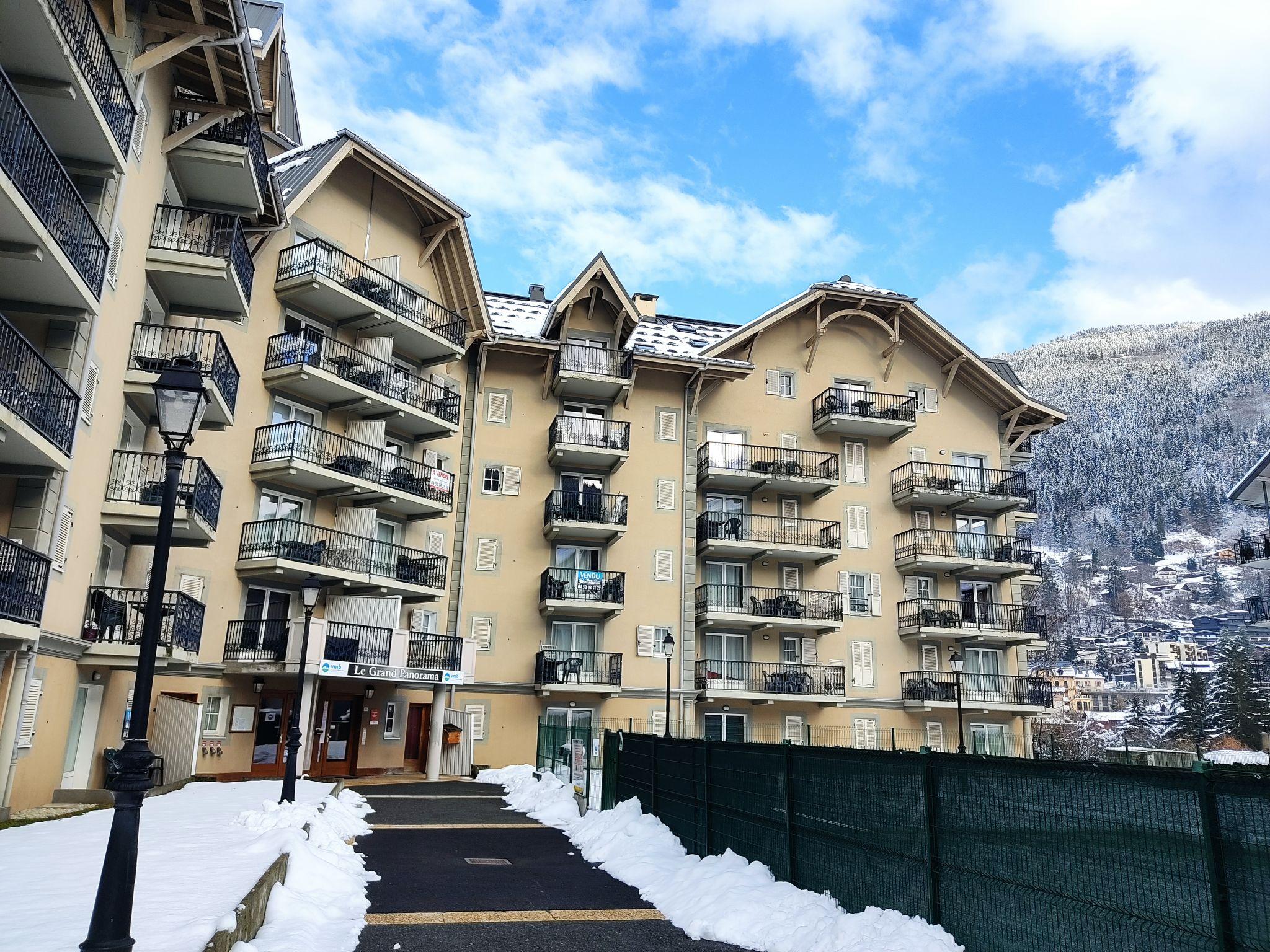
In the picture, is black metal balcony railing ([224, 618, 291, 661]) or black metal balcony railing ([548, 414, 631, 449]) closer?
black metal balcony railing ([224, 618, 291, 661])

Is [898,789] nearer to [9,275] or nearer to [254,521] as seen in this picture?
[9,275]

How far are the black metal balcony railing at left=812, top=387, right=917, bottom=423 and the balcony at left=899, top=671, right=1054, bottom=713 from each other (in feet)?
34.4

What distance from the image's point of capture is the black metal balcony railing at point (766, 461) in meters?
39.2

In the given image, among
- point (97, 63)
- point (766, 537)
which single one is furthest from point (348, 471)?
point (766, 537)

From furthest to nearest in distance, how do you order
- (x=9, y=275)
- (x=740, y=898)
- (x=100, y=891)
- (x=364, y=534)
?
(x=364, y=534) → (x=9, y=275) → (x=740, y=898) → (x=100, y=891)

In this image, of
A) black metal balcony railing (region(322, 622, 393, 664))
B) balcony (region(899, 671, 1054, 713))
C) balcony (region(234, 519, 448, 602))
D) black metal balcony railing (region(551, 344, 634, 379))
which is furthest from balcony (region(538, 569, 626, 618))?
balcony (region(899, 671, 1054, 713))

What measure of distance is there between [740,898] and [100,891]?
6492 mm

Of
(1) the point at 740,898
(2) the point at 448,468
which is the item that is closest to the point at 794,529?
(2) the point at 448,468

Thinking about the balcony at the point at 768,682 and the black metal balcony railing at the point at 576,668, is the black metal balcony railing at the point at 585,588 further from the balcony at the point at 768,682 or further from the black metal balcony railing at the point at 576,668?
the balcony at the point at 768,682

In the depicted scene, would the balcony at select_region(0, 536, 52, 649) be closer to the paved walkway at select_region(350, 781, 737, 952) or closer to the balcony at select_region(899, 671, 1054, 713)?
the paved walkway at select_region(350, 781, 737, 952)

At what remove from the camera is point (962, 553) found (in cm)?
4147

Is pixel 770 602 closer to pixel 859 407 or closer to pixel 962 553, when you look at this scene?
pixel 859 407

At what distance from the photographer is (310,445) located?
31109 mm

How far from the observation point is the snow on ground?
8586 millimetres
